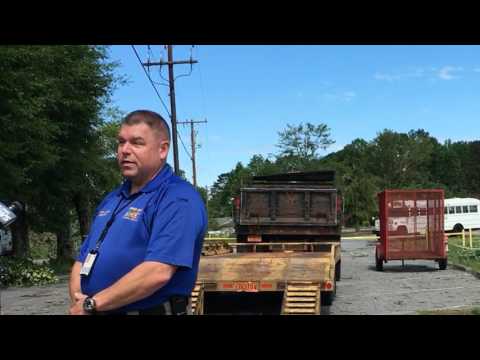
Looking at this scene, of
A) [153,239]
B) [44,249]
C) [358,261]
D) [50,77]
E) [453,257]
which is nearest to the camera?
[153,239]

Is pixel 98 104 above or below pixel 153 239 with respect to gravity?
above

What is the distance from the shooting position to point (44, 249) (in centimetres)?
4750

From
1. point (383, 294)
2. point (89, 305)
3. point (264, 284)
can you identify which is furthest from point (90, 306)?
point (383, 294)

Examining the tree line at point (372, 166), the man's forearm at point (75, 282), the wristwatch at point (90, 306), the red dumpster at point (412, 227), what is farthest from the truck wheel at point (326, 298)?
the tree line at point (372, 166)

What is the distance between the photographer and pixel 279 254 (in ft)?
37.9

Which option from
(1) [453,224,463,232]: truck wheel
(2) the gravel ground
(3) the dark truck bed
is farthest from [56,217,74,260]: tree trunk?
(1) [453,224,463,232]: truck wheel

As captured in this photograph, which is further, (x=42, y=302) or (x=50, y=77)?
(x=50, y=77)

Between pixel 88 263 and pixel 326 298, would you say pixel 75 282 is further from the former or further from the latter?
pixel 326 298

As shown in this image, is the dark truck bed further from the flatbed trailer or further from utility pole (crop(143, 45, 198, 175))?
utility pole (crop(143, 45, 198, 175))

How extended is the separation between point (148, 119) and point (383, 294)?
11051 mm
